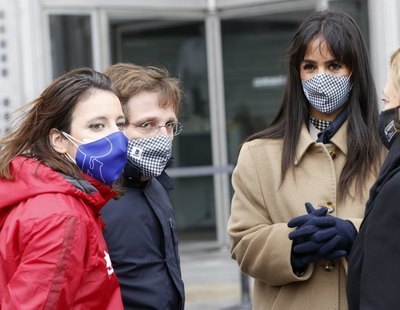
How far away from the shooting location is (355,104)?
10.9 feet

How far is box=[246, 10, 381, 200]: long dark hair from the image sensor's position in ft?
10.5

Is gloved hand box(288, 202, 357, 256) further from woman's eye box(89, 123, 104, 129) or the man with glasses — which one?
woman's eye box(89, 123, 104, 129)

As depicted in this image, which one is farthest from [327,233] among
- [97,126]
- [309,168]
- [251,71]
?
[251,71]

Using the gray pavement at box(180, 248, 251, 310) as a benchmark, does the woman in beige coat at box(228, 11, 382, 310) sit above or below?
above

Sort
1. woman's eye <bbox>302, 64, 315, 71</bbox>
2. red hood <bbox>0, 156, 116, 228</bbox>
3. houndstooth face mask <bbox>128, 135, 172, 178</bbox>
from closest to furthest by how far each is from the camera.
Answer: red hood <bbox>0, 156, 116, 228</bbox> → houndstooth face mask <bbox>128, 135, 172, 178</bbox> → woman's eye <bbox>302, 64, 315, 71</bbox>

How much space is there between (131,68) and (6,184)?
0.92m

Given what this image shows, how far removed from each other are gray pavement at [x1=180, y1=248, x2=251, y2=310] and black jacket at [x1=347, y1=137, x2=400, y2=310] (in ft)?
16.2

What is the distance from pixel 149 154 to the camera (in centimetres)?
309

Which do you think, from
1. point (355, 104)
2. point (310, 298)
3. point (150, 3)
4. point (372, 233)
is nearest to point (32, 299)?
point (372, 233)

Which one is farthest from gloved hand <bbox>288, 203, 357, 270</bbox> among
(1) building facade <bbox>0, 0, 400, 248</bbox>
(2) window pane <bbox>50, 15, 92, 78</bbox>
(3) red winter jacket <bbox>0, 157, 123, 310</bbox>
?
(2) window pane <bbox>50, 15, 92, 78</bbox>

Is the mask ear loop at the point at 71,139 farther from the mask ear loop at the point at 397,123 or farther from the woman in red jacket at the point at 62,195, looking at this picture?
the mask ear loop at the point at 397,123

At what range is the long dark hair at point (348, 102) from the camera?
10.5 feet

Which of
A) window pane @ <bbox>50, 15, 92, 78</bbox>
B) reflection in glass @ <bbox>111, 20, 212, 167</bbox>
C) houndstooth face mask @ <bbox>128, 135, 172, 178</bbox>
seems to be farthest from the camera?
reflection in glass @ <bbox>111, 20, 212, 167</bbox>

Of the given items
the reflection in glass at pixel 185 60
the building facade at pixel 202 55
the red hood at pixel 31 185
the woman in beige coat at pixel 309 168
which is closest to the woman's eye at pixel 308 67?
the woman in beige coat at pixel 309 168
